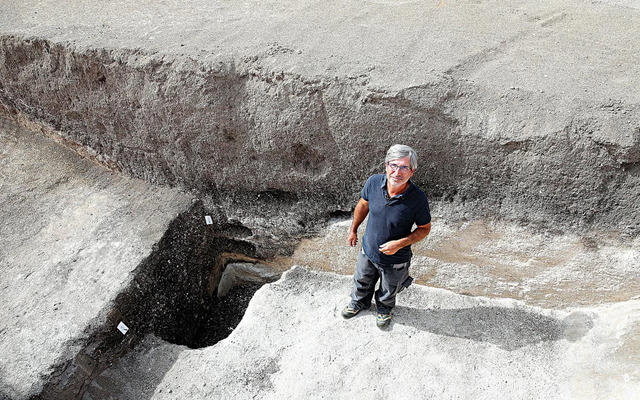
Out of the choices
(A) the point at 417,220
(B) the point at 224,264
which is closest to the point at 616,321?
(A) the point at 417,220

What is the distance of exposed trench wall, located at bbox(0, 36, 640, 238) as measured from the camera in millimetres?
2924

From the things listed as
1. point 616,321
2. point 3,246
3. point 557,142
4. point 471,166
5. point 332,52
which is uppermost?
point 332,52

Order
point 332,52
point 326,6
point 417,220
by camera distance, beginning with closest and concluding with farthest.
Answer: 1. point 417,220
2. point 332,52
3. point 326,6

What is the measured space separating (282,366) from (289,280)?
2.41ft

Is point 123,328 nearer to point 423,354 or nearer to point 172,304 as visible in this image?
point 172,304

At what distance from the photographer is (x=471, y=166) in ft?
10.3

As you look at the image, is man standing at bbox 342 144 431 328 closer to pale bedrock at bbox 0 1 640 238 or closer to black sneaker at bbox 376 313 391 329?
black sneaker at bbox 376 313 391 329

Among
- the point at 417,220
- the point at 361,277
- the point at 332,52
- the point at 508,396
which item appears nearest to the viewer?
the point at 417,220

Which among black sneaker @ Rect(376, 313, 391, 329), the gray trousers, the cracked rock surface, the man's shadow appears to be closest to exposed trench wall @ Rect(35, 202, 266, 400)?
the cracked rock surface

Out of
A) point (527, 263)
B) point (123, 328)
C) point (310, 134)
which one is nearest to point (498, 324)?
point (527, 263)

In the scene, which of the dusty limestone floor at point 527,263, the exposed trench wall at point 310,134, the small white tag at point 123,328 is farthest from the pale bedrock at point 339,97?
the small white tag at point 123,328

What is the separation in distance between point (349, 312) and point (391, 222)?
867mm

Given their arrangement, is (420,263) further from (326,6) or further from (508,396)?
(326,6)

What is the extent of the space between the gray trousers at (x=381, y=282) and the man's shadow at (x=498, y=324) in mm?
227
